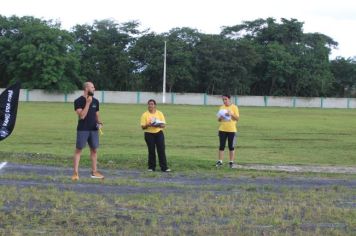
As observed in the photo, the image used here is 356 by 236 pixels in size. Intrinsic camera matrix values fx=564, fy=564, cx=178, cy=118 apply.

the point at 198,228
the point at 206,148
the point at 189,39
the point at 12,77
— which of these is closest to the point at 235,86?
the point at 189,39

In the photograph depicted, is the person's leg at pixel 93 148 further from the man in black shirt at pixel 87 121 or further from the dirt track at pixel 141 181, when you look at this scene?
the dirt track at pixel 141 181

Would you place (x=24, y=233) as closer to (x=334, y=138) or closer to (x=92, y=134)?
(x=92, y=134)

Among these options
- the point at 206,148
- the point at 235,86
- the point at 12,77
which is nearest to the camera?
the point at 206,148

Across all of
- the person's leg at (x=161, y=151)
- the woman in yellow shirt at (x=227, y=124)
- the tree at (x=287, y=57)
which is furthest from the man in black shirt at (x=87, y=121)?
the tree at (x=287, y=57)

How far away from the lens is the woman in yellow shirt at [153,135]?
11711mm

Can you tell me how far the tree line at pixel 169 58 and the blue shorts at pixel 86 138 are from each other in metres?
58.5

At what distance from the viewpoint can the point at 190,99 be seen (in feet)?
241

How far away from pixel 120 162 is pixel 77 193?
4.26 m

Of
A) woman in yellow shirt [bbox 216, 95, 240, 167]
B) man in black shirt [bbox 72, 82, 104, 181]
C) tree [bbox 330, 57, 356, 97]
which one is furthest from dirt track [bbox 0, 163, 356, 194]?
tree [bbox 330, 57, 356, 97]

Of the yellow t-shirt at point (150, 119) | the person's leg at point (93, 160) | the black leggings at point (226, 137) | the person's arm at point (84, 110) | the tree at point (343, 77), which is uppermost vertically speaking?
the tree at point (343, 77)

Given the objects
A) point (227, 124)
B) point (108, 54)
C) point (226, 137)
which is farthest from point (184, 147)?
point (108, 54)

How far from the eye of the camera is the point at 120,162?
12547 mm

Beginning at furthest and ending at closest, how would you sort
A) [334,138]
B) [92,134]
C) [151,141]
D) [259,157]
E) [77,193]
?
1. [334,138]
2. [259,157]
3. [151,141]
4. [92,134]
5. [77,193]

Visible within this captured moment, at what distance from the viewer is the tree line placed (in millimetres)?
68875
